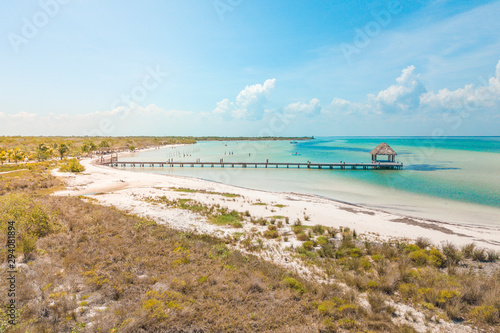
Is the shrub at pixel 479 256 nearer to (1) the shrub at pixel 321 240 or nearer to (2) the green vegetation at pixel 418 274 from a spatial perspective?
(2) the green vegetation at pixel 418 274

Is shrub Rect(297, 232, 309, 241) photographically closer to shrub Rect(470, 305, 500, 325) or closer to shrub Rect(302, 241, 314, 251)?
shrub Rect(302, 241, 314, 251)

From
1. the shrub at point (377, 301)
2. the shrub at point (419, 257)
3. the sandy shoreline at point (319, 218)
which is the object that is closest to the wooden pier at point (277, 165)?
the sandy shoreline at point (319, 218)

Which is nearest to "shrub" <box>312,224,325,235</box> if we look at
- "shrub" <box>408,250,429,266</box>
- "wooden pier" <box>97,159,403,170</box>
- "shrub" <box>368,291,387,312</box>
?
"shrub" <box>408,250,429,266</box>

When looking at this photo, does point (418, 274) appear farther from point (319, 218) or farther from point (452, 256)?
point (319, 218)

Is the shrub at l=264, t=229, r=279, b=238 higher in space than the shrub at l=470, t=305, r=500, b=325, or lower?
lower

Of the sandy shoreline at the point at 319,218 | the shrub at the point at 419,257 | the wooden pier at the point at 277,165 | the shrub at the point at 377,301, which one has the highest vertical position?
the wooden pier at the point at 277,165

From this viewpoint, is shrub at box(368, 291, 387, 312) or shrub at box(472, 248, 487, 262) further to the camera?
shrub at box(472, 248, 487, 262)

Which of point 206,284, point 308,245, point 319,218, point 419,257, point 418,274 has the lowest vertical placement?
point 319,218

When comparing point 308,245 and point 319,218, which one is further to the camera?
point 319,218

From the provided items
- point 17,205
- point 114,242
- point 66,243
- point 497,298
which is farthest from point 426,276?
point 17,205

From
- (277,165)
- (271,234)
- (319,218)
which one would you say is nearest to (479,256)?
(319,218)

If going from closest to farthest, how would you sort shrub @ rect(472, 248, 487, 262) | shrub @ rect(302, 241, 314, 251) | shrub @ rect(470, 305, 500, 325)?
shrub @ rect(470, 305, 500, 325)
shrub @ rect(472, 248, 487, 262)
shrub @ rect(302, 241, 314, 251)

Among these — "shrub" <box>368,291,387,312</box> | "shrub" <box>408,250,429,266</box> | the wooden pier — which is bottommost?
"shrub" <box>408,250,429,266</box>
